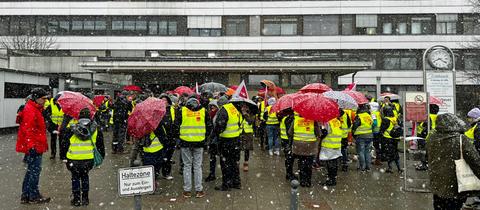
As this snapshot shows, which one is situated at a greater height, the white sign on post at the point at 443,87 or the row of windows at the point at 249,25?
the row of windows at the point at 249,25

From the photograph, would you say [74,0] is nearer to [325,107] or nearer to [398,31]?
[398,31]

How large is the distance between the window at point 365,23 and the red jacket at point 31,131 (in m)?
36.3

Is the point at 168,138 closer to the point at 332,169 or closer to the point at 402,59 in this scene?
the point at 332,169

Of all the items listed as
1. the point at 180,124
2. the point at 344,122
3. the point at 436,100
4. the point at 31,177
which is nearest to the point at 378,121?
the point at 344,122

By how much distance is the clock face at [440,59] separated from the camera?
9.09 meters

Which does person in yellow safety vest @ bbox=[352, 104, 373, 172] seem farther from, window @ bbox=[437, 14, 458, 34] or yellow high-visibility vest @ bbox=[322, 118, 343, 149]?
window @ bbox=[437, 14, 458, 34]

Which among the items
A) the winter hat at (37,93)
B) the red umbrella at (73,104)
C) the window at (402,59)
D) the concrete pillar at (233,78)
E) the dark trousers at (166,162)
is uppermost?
the window at (402,59)

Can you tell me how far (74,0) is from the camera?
3897cm

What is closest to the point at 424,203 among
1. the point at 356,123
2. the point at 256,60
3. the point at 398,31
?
the point at 356,123

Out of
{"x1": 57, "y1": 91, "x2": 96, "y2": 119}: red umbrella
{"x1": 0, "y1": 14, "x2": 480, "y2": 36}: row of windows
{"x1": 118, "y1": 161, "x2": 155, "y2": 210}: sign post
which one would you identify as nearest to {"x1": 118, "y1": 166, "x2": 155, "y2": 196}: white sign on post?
{"x1": 118, "y1": 161, "x2": 155, "y2": 210}: sign post

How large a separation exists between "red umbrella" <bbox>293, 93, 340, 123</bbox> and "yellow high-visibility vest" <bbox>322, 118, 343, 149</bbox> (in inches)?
37.9

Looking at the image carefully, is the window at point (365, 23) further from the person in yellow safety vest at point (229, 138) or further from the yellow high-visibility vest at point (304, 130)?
the person in yellow safety vest at point (229, 138)

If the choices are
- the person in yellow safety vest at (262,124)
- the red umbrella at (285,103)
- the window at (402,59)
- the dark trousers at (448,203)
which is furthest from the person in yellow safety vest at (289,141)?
the window at (402,59)

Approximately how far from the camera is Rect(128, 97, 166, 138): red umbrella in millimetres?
7496
